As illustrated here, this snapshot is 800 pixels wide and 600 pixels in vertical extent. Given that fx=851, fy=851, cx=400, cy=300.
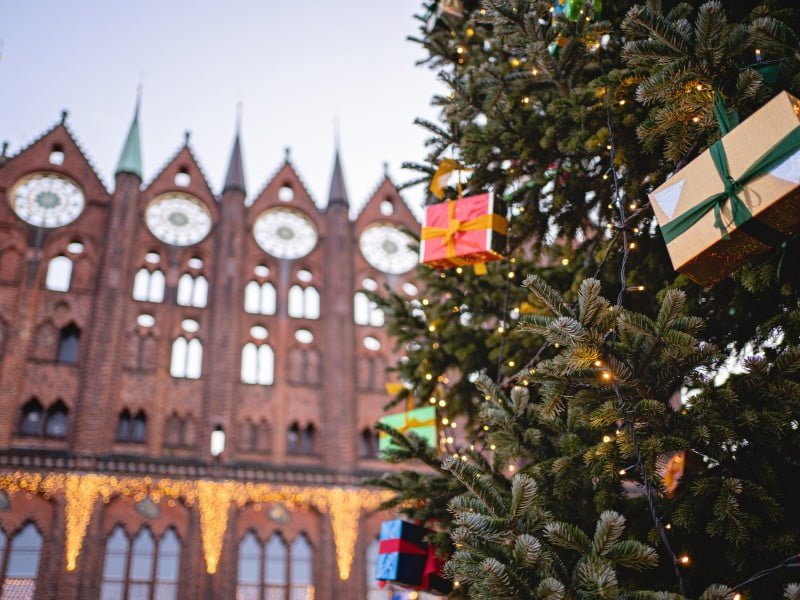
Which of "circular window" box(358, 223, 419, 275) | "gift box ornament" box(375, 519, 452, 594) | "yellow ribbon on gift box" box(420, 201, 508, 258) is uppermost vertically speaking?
"circular window" box(358, 223, 419, 275)

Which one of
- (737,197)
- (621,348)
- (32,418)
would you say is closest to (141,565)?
(32,418)

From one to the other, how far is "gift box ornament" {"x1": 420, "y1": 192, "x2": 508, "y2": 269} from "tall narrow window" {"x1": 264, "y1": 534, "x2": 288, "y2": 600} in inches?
576

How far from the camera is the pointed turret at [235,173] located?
77.8 ft

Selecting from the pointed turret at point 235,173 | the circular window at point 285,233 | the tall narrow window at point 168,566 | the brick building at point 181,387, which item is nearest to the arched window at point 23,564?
the brick building at point 181,387

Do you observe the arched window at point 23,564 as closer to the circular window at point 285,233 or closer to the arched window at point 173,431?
the arched window at point 173,431

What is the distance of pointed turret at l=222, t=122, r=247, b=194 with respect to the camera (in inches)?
933

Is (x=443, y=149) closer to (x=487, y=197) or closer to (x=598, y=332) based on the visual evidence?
(x=487, y=197)

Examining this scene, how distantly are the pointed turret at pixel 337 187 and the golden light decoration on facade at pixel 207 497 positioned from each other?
333 inches

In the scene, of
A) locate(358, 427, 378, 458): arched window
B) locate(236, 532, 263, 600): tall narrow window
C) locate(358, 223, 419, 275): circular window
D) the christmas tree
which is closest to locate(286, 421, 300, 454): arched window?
locate(358, 427, 378, 458): arched window

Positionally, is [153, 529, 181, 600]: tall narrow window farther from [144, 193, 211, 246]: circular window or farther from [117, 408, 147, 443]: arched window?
[144, 193, 211, 246]: circular window

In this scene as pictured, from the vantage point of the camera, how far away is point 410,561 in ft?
20.8

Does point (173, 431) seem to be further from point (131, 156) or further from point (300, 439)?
point (131, 156)

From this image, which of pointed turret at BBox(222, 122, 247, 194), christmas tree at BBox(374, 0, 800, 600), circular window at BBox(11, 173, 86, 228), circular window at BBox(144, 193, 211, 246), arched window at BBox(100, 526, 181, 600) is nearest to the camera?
christmas tree at BBox(374, 0, 800, 600)

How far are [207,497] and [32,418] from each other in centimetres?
436
